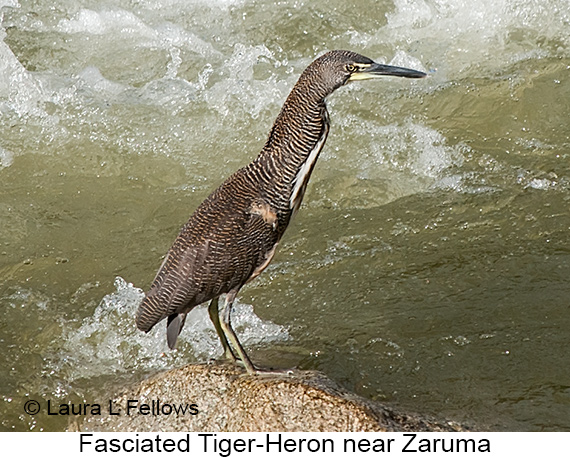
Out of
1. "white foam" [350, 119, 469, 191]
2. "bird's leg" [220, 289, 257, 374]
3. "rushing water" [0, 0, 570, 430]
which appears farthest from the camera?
"white foam" [350, 119, 469, 191]

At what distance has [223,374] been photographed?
4164 mm

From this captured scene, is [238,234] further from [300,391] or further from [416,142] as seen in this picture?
[416,142]

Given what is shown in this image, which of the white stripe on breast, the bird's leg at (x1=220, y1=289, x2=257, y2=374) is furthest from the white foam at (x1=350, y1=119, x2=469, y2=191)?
the bird's leg at (x1=220, y1=289, x2=257, y2=374)

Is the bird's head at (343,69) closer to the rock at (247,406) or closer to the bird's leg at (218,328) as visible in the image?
the bird's leg at (218,328)

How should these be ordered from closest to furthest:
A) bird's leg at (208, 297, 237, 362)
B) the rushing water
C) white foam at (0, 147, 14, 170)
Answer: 1. bird's leg at (208, 297, 237, 362)
2. the rushing water
3. white foam at (0, 147, 14, 170)

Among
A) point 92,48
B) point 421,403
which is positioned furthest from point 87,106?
point 421,403

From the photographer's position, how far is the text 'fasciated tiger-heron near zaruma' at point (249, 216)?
4.21 metres

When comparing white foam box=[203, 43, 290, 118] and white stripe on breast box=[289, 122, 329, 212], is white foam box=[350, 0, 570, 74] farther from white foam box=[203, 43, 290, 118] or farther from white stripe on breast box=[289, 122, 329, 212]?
white stripe on breast box=[289, 122, 329, 212]

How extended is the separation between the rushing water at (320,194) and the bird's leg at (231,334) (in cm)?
38

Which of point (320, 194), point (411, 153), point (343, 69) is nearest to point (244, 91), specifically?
point (320, 194)

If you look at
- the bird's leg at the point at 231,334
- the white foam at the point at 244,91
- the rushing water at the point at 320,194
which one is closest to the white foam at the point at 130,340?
the rushing water at the point at 320,194

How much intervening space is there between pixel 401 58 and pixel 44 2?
3252 mm

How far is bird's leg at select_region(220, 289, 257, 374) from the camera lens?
13.8 ft

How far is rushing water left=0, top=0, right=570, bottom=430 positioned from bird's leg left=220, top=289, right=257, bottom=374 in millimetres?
379
